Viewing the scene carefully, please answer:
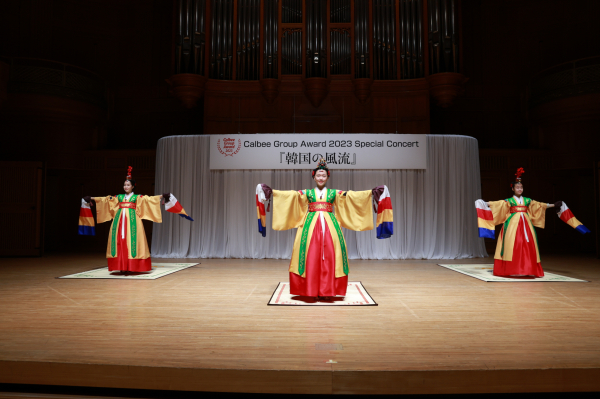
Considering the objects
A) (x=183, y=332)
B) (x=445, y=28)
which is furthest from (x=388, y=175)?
(x=183, y=332)

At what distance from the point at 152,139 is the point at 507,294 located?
823cm

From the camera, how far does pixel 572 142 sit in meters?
8.23

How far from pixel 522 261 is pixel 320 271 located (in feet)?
9.40

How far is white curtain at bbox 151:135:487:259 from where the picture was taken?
23.3 feet

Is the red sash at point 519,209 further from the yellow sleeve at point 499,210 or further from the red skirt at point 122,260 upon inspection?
the red skirt at point 122,260

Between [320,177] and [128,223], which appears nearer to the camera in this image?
[320,177]

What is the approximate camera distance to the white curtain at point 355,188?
280 inches

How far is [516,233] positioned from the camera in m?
4.90

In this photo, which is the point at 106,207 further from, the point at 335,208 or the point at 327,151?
the point at 327,151

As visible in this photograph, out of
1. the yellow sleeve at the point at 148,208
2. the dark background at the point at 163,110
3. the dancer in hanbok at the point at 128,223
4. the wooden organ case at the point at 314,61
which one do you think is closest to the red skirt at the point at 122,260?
the dancer in hanbok at the point at 128,223

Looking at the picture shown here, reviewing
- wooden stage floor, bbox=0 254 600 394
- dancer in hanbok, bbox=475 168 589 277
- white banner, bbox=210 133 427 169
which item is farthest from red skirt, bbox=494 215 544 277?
white banner, bbox=210 133 427 169

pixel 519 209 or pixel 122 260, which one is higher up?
pixel 519 209

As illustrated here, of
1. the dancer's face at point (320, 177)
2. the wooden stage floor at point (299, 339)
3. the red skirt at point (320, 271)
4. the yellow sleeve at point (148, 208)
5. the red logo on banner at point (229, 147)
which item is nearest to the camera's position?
the wooden stage floor at point (299, 339)

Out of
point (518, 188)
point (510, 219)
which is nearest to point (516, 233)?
point (510, 219)
